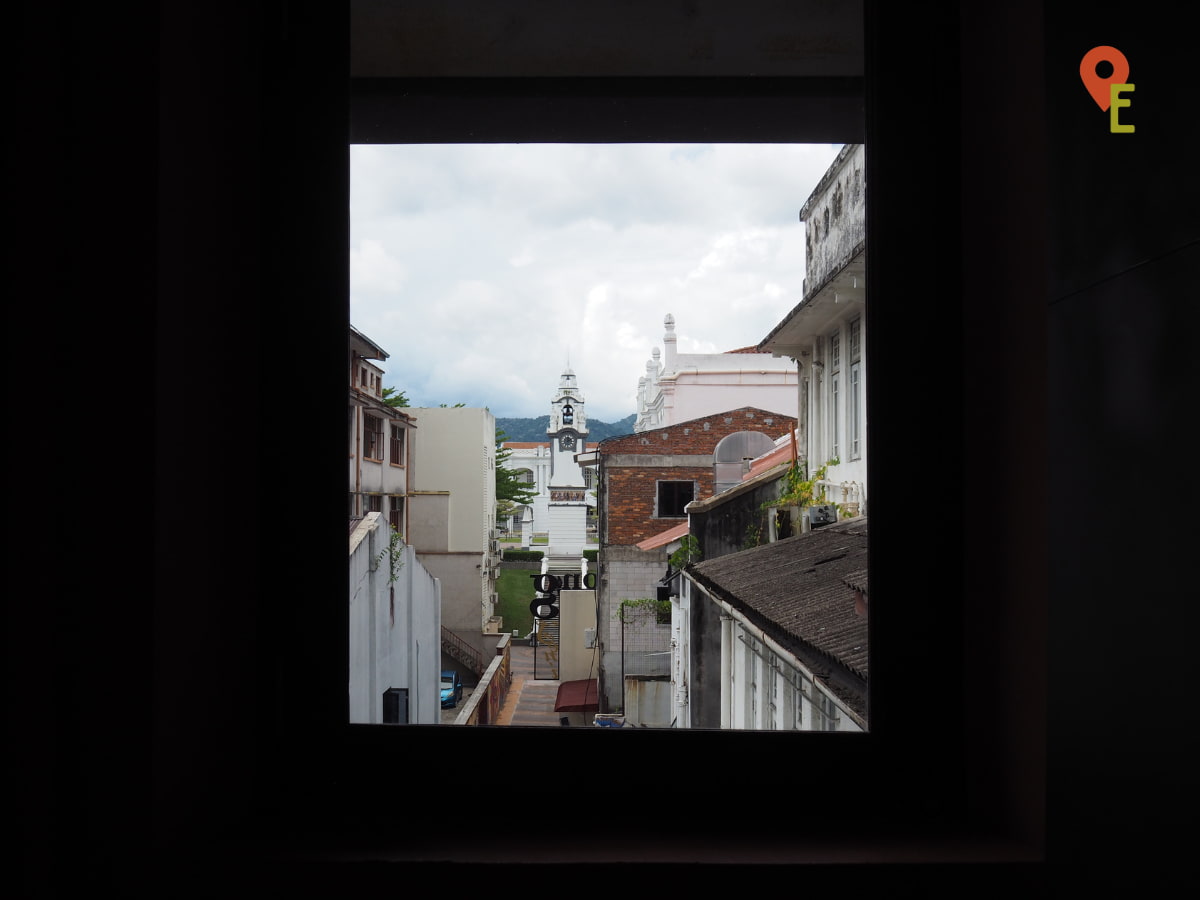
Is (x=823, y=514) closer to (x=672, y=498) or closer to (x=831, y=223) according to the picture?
(x=831, y=223)

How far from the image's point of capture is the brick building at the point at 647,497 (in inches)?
351

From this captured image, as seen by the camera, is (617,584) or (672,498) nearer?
(672,498)

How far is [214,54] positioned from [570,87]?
59 cm

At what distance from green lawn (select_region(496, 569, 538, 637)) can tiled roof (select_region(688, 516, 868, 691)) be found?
29.0 feet

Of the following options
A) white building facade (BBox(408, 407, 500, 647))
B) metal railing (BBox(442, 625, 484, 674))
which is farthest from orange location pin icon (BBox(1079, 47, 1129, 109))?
metal railing (BBox(442, 625, 484, 674))

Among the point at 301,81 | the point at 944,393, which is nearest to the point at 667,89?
the point at 301,81

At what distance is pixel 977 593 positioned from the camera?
75cm

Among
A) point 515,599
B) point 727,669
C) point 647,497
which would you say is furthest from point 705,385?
point 515,599

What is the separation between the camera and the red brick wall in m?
A: 9.03

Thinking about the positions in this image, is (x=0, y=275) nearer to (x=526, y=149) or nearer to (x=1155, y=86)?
(x=1155, y=86)

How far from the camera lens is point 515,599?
1380 cm

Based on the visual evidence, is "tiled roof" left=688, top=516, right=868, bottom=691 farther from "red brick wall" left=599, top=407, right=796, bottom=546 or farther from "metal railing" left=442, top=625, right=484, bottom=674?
"metal railing" left=442, top=625, right=484, bottom=674

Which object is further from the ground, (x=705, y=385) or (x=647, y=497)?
(x=705, y=385)

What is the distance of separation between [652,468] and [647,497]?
1.34 ft
